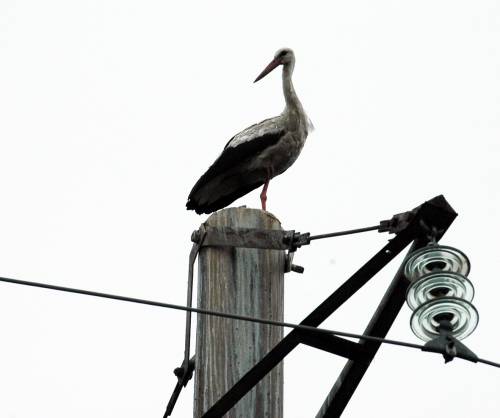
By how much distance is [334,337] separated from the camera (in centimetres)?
419

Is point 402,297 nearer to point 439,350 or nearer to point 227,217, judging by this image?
point 439,350

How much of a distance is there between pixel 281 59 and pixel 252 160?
145 centimetres

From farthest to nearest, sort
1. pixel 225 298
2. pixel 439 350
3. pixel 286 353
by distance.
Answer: pixel 225 298 → pixel 286 353 → pixel 439 350

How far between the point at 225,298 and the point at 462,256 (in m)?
1.00

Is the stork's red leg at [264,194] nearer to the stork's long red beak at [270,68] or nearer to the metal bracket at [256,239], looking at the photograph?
the stork's long red beak at [270,68]

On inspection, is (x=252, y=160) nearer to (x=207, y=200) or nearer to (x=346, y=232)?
(x=207, y=200)


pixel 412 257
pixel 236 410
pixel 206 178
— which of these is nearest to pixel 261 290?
pixel 236 410

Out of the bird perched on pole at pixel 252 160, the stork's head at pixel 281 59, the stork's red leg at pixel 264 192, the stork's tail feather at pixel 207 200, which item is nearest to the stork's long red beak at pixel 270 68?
the stork's head at pixel 281 59

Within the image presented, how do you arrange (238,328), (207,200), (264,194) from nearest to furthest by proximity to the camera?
(238,328), (207,200), (264,194)

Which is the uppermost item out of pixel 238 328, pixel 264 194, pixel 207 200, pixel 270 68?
pixel 270 68

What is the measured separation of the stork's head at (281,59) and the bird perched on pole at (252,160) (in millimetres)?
818

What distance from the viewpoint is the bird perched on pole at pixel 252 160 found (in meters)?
8.04

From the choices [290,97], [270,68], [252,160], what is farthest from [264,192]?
[270,68]

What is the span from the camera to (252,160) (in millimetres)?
8125
